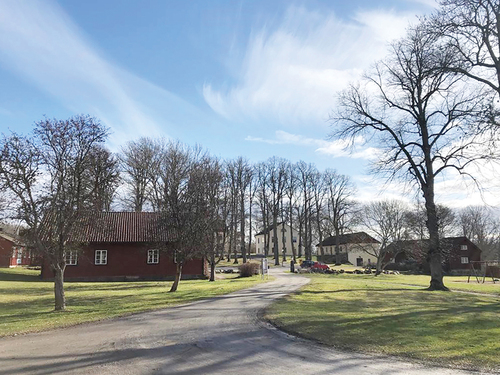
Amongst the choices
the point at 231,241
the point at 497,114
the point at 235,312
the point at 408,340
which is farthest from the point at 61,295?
the point at 231,241

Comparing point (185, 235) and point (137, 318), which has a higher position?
point (185, 235)

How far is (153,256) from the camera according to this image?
35094mm

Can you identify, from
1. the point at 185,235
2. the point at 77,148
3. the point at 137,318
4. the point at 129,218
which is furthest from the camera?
the point at 129,218

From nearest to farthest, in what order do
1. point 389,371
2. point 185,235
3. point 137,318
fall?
1. point 389,371
2. point 137,318
3. point 185,235

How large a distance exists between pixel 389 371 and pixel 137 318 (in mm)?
8814

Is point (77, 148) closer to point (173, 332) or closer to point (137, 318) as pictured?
point (137, 318)

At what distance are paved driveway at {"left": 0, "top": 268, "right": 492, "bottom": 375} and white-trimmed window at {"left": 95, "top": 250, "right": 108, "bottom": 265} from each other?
23.9 meters

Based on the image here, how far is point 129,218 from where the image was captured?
122 ft

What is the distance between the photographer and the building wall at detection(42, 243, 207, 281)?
33.8 meters

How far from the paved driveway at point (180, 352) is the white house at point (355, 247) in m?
46.5

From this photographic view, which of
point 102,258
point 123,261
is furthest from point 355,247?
point 102,258

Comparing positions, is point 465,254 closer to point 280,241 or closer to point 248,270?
point 280,241

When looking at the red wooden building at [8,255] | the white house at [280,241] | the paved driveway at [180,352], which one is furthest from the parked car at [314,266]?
the white house at [280,241]

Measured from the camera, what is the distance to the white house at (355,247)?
57550 millimetres
